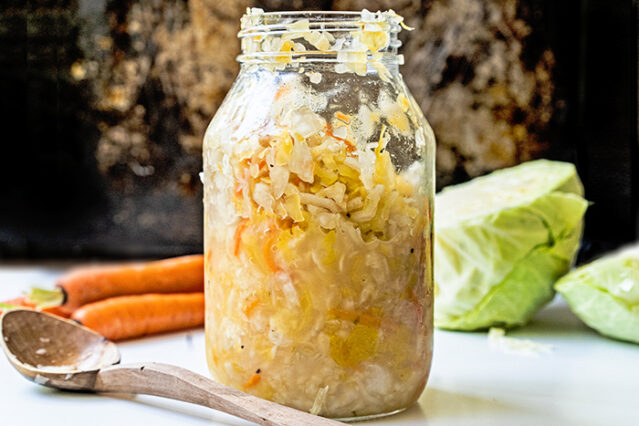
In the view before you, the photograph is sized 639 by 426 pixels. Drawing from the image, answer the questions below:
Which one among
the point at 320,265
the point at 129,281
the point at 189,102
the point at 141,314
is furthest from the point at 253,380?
the point at 189,102

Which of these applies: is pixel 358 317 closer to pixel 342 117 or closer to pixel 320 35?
pixel 342 117

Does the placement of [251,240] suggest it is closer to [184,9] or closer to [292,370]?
[292,370]

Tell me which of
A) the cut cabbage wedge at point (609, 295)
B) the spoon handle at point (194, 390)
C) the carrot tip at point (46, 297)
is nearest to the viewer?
the spoon handle at point (194, 390)

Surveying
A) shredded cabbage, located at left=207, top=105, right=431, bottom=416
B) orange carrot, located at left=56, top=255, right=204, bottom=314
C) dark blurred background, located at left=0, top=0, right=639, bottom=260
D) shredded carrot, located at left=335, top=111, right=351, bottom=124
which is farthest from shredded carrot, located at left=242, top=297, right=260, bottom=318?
dark blurred background, located at left=0, top=0, right=639, bottom=260

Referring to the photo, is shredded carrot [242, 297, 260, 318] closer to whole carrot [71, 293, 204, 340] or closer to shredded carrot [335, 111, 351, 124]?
shredded carrot [335, 111, 351, 124]

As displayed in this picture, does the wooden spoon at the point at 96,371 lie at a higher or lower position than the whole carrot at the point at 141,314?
higher

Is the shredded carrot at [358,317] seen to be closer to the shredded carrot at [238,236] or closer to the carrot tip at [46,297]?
the shredded carrot at [238,236]

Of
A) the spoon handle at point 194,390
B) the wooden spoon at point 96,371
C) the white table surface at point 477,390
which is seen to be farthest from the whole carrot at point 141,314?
the spoon handle at point 194,390
